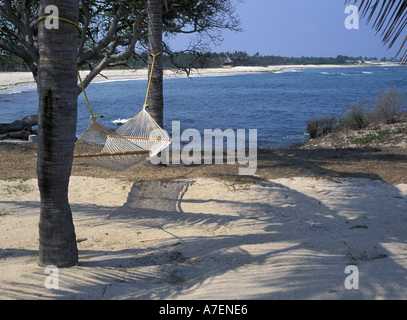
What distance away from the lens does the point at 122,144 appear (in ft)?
15.9

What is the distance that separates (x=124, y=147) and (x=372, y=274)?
304cm

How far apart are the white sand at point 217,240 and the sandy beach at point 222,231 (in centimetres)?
1

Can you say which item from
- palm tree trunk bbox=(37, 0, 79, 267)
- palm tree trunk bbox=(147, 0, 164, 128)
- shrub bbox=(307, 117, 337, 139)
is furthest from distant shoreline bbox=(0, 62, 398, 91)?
palm tree trunk bbox=(37, 0, 79, 267)

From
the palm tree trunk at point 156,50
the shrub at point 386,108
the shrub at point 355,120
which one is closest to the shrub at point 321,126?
the shrub at point 355,120

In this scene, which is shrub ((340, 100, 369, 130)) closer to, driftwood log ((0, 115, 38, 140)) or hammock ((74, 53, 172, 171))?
hammock ((74, 53, 172, 171))

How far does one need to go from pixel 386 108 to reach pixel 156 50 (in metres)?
7.48

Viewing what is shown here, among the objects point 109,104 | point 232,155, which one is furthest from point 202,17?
point 109,104

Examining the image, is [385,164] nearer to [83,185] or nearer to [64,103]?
[83,185]

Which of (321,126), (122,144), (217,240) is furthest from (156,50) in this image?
(321,126)

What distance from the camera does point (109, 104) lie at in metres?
31.0

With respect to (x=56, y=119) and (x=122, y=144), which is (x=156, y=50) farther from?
(x=56, y=119)

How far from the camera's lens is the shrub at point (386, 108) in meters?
11.0

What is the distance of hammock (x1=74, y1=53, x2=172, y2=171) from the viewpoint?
14.4ft

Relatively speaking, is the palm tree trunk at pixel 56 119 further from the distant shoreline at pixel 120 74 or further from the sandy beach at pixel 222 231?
the distant shoreline at pixel 120 74
